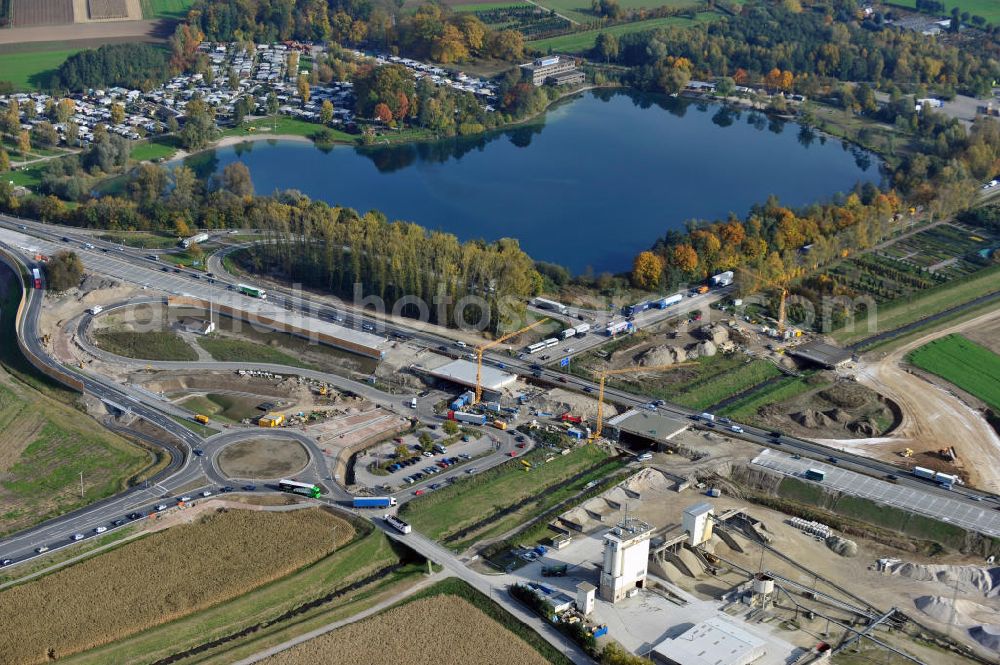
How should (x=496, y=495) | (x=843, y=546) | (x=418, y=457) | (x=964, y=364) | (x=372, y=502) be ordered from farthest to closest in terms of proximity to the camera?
(x=964, y=364), (x=418, y=457), (x=496, y=495), (x=372, y=502), (x=843, y=546)

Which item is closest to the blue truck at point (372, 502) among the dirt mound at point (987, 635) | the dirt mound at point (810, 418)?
the dirt mound at point (810, 418)

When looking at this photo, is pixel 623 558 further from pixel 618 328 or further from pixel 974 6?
pixel 974 6

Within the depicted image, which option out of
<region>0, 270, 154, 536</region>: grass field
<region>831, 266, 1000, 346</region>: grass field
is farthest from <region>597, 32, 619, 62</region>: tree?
<region>0, 270, 154, 536</region>: grass field

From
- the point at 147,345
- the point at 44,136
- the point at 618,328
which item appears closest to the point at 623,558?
the point at 618,328

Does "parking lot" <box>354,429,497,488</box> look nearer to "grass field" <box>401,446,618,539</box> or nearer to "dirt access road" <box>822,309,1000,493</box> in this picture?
"grass field" <box>401,446,618,539</box>

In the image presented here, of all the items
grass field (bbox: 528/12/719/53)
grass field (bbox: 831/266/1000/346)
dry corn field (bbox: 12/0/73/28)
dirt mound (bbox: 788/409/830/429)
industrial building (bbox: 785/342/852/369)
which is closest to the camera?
dirt mound (bbox: 788/409/830/429)

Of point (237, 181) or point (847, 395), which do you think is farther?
point (237, 181)
